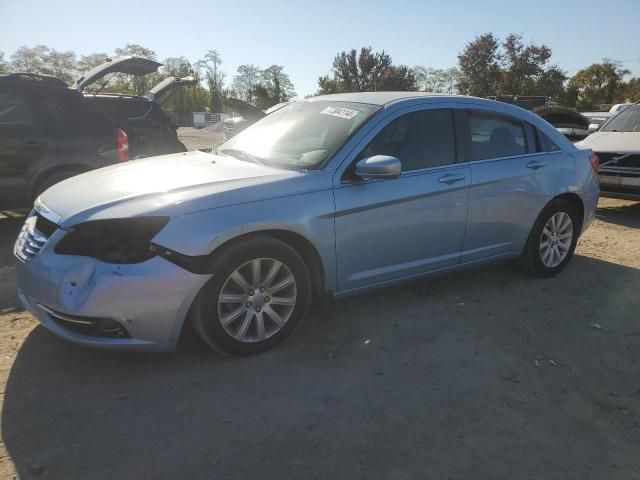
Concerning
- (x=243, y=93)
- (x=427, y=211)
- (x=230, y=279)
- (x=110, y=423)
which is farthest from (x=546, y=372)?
(x=243, y=93)

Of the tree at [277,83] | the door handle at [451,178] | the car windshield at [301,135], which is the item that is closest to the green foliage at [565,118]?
the door handle at [451,178]

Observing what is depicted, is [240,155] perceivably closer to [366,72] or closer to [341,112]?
[341,112]

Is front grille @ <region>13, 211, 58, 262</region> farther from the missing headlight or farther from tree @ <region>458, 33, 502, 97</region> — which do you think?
tree @ <region>458, 33, 502, 97</region>

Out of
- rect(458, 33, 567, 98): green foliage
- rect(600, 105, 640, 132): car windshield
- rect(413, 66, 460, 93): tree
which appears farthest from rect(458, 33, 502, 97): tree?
rect(600, 105, 640, 132): car windshield

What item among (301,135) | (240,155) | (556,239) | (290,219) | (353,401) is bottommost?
(353,401)

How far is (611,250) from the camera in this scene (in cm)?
595

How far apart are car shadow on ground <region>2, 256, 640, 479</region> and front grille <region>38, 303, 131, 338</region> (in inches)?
11.8

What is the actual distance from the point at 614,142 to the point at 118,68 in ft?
26.6

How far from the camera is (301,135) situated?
395 centimetres

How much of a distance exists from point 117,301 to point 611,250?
546 cm

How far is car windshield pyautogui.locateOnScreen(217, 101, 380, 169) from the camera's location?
3645 millimetres

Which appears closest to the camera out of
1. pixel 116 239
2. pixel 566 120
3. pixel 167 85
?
pixel 116 239

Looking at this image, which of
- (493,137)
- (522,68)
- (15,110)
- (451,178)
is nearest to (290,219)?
(451,178)

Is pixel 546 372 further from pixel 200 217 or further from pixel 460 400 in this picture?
pixel 200 217
